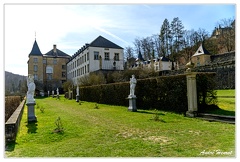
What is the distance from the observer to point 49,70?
3897 cm

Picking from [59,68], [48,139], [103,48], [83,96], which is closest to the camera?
[48,139]

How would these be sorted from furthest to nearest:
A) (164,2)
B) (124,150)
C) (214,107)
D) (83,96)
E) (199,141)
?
(83,96)
(214,107)
(164,2)
(199,141)
(124,150)

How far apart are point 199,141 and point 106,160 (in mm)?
2221

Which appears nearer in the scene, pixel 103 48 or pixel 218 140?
pixel 218 140

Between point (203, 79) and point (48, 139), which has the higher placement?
point (203, 79)

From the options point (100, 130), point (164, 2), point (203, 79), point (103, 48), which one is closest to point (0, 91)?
point (100, 130)

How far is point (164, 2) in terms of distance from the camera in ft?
16.2

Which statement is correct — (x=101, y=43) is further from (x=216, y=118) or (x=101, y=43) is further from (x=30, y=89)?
(x=216, y=118)

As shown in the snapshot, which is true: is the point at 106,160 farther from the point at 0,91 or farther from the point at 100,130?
the point at 0,91

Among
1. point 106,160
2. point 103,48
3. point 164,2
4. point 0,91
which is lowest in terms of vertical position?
point 106,160

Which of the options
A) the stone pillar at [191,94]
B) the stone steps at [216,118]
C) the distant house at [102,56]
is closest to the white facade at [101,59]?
the distant house at [102,56]

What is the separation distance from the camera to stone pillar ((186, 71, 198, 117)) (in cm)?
823

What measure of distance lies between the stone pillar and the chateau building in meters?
25.1

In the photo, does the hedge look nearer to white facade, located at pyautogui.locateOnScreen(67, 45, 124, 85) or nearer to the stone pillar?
the stone pillar
